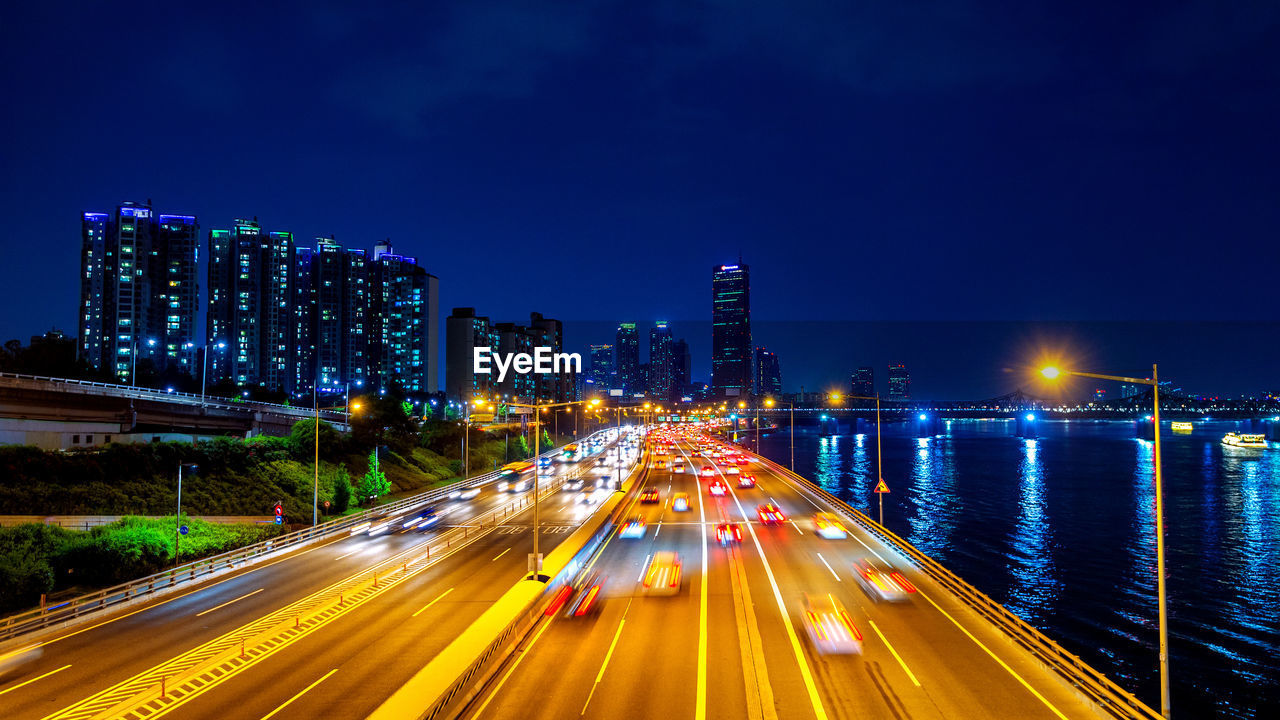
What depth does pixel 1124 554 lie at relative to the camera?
54906 millimetres

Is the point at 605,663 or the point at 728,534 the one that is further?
the point at 728,534

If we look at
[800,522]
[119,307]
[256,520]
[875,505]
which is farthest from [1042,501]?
[119,307]

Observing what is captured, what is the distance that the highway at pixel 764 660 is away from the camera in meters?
17.7

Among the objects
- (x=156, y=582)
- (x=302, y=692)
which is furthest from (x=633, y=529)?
(x=302, y=692)

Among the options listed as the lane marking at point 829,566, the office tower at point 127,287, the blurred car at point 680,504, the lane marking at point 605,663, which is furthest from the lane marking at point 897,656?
the office tower at point 127,287

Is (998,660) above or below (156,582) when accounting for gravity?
above

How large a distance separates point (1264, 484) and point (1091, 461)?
1539 inches

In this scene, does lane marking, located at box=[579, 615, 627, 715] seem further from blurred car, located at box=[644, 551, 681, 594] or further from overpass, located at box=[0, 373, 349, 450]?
overpass, located at box=[0, 373, 349, 450]

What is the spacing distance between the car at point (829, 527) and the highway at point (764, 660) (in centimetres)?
797

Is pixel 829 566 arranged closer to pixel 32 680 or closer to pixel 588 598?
pixel 588 598

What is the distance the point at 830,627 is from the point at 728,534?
60.3ft

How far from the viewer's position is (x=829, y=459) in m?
150

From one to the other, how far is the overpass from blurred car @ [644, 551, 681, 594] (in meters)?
46.6

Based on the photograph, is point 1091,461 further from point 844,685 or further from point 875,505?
point 844,685
